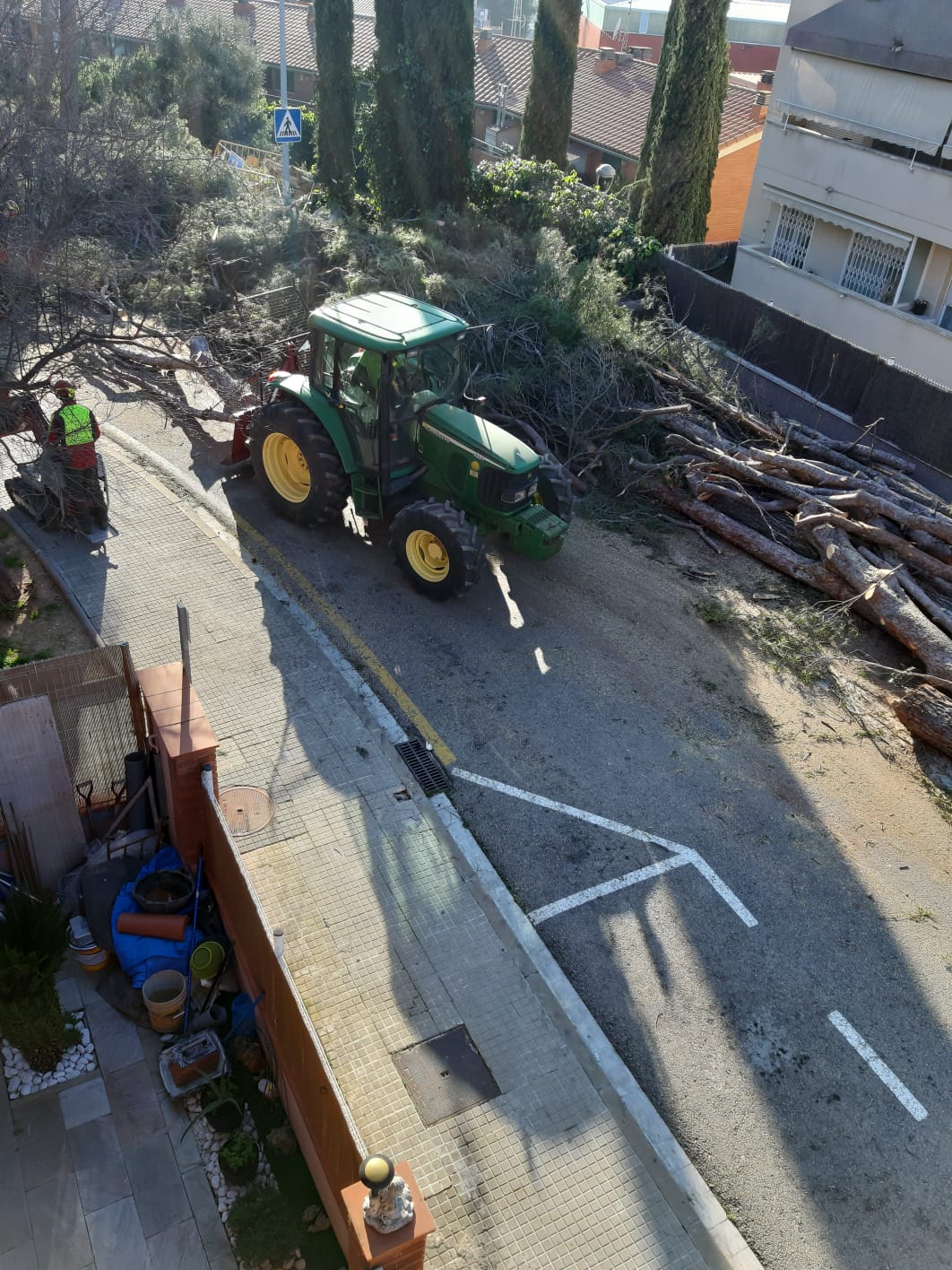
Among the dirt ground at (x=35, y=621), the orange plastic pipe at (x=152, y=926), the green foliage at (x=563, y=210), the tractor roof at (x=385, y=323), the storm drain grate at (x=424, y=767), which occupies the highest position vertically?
the tractor roof at (x=385, y=323)

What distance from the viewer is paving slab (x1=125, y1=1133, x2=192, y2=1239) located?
4914 millimetres

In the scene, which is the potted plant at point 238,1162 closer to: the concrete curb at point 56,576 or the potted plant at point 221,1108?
the potted plant at point 221,1108

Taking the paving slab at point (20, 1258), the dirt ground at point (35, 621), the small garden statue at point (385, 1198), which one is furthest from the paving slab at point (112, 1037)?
the dirt ground at point (35, 621)

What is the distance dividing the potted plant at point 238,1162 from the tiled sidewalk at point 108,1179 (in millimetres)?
125

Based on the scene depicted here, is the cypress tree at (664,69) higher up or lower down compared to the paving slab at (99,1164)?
higher up

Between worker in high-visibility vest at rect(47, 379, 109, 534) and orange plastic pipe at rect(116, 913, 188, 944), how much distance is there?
194 inches

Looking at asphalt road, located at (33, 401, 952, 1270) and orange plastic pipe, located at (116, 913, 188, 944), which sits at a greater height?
orange plastic pipe, located at (116, 913, 188, 944)

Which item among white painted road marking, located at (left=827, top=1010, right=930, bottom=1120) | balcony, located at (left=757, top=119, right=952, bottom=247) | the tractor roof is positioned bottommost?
white painted road marking, located at (left=827, top=1010, right=930, bottom=1120)

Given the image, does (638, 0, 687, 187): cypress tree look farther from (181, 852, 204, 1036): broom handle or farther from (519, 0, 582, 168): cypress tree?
(181, 852, 204, 1036): broom handle

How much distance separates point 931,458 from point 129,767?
1141 cm

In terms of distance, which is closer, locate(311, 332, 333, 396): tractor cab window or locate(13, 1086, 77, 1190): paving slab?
locate(13, 1086, 77, 1190): paving slab

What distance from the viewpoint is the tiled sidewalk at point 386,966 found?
202 inches

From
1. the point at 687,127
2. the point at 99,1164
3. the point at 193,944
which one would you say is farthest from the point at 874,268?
the point at 99,1164

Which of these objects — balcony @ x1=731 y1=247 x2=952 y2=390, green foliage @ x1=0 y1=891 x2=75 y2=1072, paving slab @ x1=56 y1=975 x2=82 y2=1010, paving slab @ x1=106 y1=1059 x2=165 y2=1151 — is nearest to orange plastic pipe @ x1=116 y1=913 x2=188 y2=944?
green foliage @ x1=0 y1=891 x2=75 y2=1072
